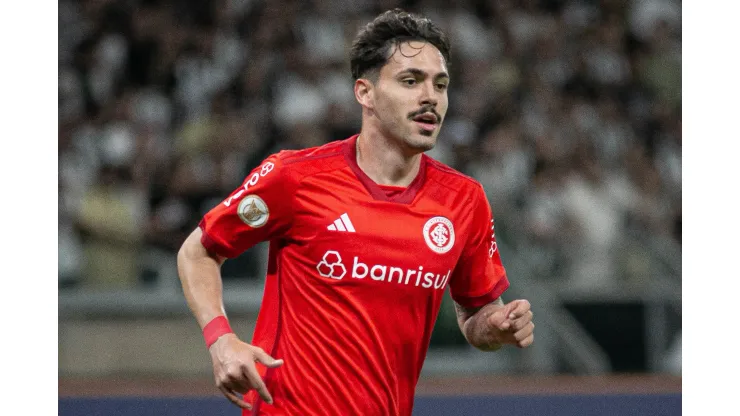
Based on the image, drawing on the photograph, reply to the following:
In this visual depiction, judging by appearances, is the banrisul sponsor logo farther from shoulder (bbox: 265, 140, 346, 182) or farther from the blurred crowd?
the blurred crowd

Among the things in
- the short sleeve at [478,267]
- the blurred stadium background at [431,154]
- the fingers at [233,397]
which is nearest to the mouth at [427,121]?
the short sleeve at [478,267]

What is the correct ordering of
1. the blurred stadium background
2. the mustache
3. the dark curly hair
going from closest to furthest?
the mustache, the dark curly hair, the blurred stadium background

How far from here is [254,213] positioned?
11.8ft

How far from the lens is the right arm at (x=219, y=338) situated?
3211 mm

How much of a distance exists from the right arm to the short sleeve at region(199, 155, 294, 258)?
2.3 inches

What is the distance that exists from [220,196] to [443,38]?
4.48 m

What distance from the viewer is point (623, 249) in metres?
7.62

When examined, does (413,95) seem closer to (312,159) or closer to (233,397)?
(312,159)

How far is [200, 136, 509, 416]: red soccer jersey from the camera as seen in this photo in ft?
11.6

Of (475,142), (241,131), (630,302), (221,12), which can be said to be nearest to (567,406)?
(630,302)

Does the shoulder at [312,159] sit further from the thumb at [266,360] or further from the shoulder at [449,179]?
the thumb at [266,360]

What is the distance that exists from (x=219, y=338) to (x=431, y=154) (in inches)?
217

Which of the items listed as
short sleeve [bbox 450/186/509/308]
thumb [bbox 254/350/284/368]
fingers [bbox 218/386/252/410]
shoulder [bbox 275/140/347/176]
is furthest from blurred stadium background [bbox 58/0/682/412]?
thumb [bbox 254/350/284/368]

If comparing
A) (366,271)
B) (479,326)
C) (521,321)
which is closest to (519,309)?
(521,321)
